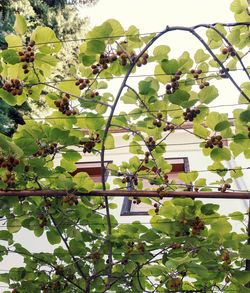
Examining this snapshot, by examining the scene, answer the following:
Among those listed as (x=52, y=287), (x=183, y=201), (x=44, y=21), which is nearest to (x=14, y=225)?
(x=52, y=287)

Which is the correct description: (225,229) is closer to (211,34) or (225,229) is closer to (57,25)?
(211,34)

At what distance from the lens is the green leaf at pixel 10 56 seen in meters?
1.47

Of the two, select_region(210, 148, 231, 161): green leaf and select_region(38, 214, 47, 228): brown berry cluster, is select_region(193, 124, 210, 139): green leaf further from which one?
select_region(38, 214, 47, 228): brown berry cluster

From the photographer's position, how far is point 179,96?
146 cm

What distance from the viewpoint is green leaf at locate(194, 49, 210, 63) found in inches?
63.9

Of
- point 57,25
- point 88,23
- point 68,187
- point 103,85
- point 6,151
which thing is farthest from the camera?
point 88,23

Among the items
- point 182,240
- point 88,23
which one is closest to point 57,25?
point 88,23

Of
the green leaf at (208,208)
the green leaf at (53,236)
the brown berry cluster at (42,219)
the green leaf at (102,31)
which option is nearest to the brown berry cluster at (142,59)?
the green leaf at (102,31)

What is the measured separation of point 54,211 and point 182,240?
0.83 meters

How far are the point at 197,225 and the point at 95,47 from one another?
1.17m

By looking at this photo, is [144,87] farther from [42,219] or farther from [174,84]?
[42,219]

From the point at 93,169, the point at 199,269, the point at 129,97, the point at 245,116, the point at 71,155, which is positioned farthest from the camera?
→ the point at 93,169

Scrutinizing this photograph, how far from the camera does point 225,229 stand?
5.04ft

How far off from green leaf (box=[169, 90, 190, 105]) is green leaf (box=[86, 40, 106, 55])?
46 centimetres
